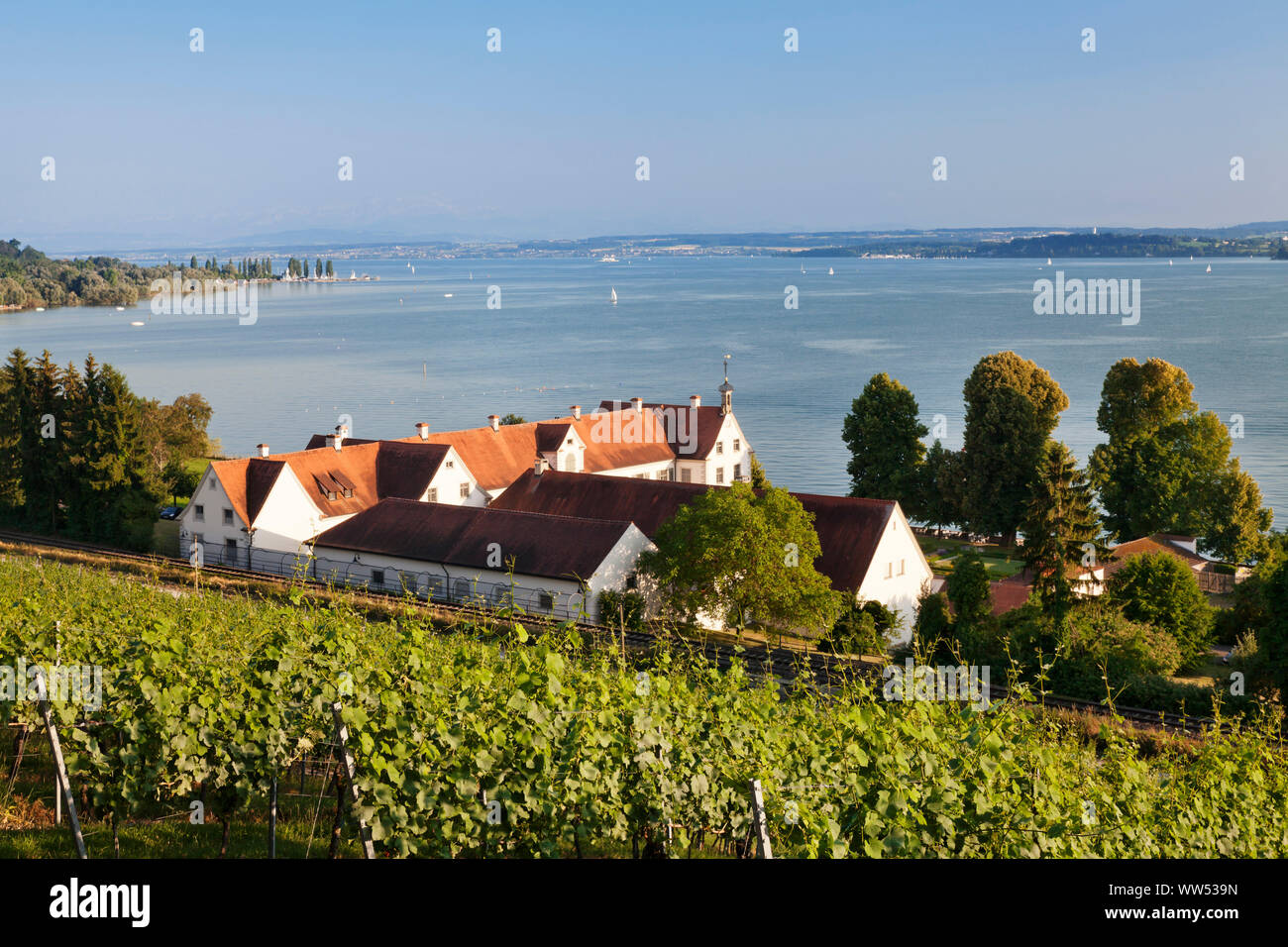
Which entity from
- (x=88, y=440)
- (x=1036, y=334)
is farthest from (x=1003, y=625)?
(x=1036, y=334)

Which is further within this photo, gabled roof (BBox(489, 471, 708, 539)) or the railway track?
gabled roof (BBox(489, 471, 708, 539))

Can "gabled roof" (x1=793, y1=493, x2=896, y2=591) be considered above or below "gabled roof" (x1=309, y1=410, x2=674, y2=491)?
below

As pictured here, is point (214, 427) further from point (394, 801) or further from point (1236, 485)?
point (394, 801)

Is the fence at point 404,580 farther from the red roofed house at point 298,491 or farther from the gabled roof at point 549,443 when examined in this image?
the gabled roof at point 549,443

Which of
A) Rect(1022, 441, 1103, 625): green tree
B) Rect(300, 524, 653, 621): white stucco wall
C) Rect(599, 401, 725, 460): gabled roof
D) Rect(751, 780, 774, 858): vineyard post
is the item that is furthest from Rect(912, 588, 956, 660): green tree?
Rect(751, 780, 774, 858): vineyard post

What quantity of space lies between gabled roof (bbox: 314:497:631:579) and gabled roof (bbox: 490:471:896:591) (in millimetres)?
4413

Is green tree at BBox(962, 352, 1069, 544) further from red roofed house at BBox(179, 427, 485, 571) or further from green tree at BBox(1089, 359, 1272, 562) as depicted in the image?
red roofed house at BBox(179, 427, 485, 571)

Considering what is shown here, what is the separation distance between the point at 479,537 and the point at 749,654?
1209 centimetres

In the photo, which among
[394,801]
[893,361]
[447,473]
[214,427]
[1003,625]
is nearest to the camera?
[394,801]

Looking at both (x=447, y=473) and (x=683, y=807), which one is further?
(x=447, y=473)

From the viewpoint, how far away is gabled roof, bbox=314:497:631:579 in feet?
130

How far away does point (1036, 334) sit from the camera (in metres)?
182
